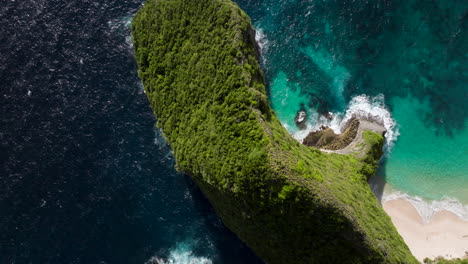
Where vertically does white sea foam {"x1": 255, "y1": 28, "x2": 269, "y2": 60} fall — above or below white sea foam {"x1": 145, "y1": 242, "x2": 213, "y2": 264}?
above

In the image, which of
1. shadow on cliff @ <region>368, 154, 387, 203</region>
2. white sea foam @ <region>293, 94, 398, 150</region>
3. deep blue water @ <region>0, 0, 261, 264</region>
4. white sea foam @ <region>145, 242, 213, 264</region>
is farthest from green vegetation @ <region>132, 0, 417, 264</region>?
white sea foam @ <region>145, 242, 213, 264</region>

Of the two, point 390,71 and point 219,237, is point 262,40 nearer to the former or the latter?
point 390,71

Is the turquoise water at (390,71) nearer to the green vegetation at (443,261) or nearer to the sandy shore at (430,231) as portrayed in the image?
the sandy shore at (430,231)

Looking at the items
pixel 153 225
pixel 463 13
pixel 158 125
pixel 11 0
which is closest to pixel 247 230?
pixel 153 225

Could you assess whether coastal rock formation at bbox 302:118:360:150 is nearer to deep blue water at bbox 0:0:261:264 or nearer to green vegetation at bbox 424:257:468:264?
deep blue water at bbox 0:0:261:264

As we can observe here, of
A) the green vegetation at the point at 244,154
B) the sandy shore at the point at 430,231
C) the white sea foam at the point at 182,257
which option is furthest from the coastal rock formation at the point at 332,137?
the white sea foam at the point at 182,257

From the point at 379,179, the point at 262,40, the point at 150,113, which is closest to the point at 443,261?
the point at 379,179
